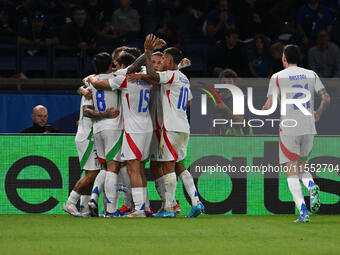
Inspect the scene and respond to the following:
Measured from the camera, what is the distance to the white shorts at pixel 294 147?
994 centimetres

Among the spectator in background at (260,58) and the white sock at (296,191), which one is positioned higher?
the spectator in background at (260,58)

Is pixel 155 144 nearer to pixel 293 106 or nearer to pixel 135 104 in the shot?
pixel 135 104

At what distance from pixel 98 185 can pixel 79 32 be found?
19.3 feet

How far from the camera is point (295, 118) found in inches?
390

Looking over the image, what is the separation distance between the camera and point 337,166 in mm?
11672

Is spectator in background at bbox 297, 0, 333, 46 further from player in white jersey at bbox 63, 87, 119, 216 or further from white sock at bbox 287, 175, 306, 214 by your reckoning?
white sock at bbox 287, 175, 306, 214

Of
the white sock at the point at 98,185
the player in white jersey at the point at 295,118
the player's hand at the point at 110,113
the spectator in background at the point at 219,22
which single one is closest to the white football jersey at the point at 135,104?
the player's hand at the point at 110,113

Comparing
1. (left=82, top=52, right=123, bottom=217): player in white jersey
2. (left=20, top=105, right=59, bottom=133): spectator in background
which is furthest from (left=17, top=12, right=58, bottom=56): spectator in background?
(left=82, top=52, right=123, bottom=217): player in white jersey

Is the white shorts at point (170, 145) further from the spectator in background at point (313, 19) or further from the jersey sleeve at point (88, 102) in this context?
the spectator in background at point (313, 19)

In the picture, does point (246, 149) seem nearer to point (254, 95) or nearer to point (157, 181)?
point (157, 181)

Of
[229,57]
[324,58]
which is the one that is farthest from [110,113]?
[324,58]

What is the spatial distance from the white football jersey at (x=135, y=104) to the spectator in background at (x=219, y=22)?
6.61 m

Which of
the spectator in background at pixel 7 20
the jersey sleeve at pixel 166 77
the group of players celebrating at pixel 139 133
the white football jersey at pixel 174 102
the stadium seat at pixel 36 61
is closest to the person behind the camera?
the group of players celebrating at pixel 139 133

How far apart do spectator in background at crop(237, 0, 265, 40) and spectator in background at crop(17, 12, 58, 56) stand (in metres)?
3.83
